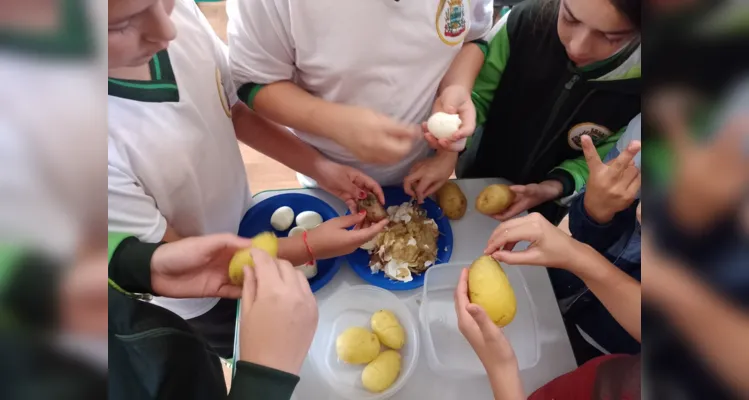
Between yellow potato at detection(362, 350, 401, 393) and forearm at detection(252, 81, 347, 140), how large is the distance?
0.34 meters

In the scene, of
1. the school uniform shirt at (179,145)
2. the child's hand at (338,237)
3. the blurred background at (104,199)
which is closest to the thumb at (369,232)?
the child's hand at (338,237)

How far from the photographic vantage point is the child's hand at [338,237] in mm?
728

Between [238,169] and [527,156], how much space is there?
533 millimetres

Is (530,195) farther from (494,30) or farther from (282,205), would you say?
(282,205)

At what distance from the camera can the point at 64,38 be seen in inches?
5.7

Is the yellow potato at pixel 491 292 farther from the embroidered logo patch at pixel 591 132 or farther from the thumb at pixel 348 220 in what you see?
the embroidered logo patch at pixel 591 132

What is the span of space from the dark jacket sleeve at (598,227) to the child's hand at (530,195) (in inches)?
5.1

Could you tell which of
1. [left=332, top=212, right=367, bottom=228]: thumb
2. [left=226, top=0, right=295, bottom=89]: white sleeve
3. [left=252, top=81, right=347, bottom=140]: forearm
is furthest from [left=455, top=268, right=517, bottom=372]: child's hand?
[left=226, top=0, right=295, bottom=89]: white sleeve

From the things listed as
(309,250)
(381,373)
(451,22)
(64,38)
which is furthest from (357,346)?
(64,38)

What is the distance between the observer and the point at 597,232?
2.32 feet

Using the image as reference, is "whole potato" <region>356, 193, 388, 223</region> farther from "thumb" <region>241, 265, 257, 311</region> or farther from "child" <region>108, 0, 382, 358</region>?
"thumb" <region>241, 265, 257, 311</region>

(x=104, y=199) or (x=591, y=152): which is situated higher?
(x=104, y=199)

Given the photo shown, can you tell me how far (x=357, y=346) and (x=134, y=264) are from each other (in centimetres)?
33

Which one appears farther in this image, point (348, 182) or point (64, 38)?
point (348, 182)
